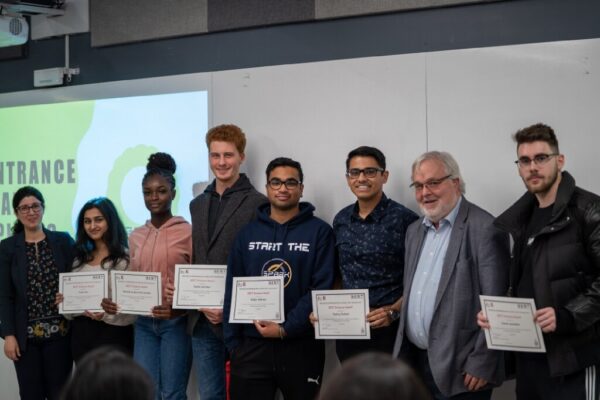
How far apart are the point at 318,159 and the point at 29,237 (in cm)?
190

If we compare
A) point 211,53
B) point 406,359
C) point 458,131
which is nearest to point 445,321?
point 406,359

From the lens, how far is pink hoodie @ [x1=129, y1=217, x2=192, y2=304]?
455cm

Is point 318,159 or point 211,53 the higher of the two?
point 211,53

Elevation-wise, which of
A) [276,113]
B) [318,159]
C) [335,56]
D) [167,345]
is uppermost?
[335,56]

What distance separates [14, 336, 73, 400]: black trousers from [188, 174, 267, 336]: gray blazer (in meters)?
0.91

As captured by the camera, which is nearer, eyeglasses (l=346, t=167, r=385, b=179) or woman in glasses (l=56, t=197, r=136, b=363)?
eyeglasses (l=346, t=167, r=385, b=179)

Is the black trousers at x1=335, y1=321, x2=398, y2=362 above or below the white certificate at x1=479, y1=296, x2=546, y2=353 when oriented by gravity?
below

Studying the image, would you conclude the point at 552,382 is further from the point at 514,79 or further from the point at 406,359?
the point at 514,79

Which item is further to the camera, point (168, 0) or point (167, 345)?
point (168, 0)

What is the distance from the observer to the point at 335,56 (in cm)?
486

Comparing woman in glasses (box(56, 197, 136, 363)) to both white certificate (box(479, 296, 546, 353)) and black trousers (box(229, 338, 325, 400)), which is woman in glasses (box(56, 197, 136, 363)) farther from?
white certificate (box(479, 296, 546, 353))

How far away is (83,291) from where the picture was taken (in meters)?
4.62

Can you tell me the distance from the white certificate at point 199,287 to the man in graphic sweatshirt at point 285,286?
14cm

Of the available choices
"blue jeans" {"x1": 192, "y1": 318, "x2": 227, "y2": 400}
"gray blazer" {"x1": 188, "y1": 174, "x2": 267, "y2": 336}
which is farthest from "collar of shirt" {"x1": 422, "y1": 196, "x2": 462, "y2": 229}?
"blue jeans" {"x1": 192, "y1": 318, "x2": 227, "y2": 400}
